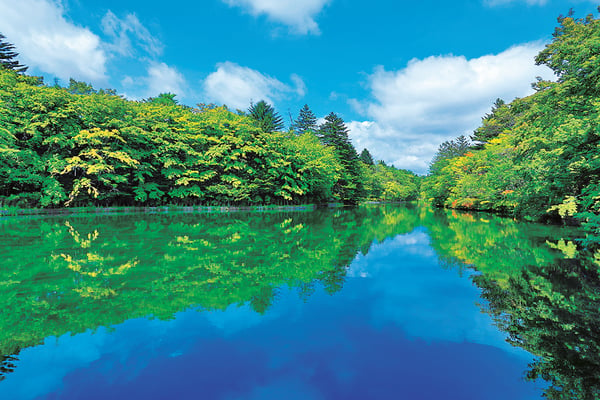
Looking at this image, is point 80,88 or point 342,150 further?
point 342,150

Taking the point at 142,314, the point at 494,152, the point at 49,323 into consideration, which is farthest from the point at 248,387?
the point at 494,152

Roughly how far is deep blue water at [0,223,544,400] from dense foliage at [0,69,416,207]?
22511mm

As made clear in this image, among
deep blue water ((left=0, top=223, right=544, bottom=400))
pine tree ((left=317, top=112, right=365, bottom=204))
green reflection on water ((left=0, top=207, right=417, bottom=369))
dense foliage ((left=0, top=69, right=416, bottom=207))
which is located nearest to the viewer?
deep blue water ((left=0, top=223, right=544, bottom=400))

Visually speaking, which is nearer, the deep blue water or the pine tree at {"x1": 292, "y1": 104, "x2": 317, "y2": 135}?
the deep blue water

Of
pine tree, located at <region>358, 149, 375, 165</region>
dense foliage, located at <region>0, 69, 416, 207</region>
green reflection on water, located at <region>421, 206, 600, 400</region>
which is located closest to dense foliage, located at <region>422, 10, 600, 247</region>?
green reflection on water, located at <region>421, 206, 600, 400</region>

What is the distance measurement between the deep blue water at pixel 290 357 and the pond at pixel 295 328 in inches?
0.7

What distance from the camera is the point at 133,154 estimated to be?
2484cm

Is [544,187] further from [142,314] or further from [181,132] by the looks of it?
[181,132]

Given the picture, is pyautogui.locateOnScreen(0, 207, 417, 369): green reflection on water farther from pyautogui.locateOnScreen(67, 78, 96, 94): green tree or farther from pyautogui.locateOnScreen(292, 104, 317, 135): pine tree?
pyautogui.locateOnScreen(292, 104, 317, 135): pine tree

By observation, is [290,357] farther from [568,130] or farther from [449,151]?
[449,151]

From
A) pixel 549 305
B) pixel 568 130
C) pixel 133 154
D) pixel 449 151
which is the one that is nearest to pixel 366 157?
pixel 449 151

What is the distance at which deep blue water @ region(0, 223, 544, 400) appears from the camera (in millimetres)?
2502

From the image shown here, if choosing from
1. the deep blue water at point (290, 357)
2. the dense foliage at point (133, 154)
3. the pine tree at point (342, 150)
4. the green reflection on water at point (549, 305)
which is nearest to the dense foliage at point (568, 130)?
the green reflection on water at point (549, 305)

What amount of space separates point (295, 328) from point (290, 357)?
0.65 metres
